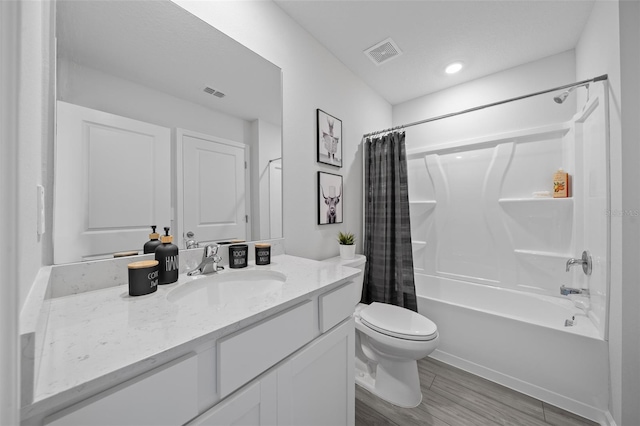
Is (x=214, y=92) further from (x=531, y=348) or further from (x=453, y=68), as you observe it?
(x=531, y=348)

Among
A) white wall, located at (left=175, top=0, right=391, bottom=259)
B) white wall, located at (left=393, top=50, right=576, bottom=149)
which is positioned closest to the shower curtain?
white wall, located at (left=175, top=0, right=391, bottom=259)

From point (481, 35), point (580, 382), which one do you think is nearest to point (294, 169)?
point (481, 35)

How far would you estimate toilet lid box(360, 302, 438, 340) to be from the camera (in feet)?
4.61

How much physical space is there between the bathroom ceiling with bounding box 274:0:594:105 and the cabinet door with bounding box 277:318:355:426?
1.90 metres

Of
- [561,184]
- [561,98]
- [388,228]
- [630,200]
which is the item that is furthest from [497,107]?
[388,228]

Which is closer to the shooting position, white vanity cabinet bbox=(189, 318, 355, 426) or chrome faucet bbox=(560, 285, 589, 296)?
white vanity cabinet bbox=(189, 318, 355, 426)

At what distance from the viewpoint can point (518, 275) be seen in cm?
214

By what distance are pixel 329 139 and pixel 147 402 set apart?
5.82ft

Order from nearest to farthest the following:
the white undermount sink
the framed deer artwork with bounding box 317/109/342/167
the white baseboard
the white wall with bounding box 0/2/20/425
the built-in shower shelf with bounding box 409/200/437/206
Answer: the white wall with bounding box 0/2/20/425, the white undermount sink, the white baseboard, the framed deer artwork with bounding box 317/109/342/167, the built-in shower shelf with bounding box 409/200/437/206

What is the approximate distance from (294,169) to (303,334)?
1070 mm

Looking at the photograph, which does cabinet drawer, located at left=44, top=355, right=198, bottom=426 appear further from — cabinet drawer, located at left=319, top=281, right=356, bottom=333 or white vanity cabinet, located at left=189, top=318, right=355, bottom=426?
cabinet drawer, located at left=319, top=281, right=356, bottom=333

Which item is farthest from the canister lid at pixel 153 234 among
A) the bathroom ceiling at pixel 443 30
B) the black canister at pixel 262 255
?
the bathroom ceiling at pixel 443 30

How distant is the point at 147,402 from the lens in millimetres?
471

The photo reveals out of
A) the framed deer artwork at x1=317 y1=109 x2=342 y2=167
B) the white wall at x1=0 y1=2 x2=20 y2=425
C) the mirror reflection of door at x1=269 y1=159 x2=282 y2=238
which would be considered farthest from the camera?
the framed deer artwork at x1=317 y1=109 x2=342 y2=167
